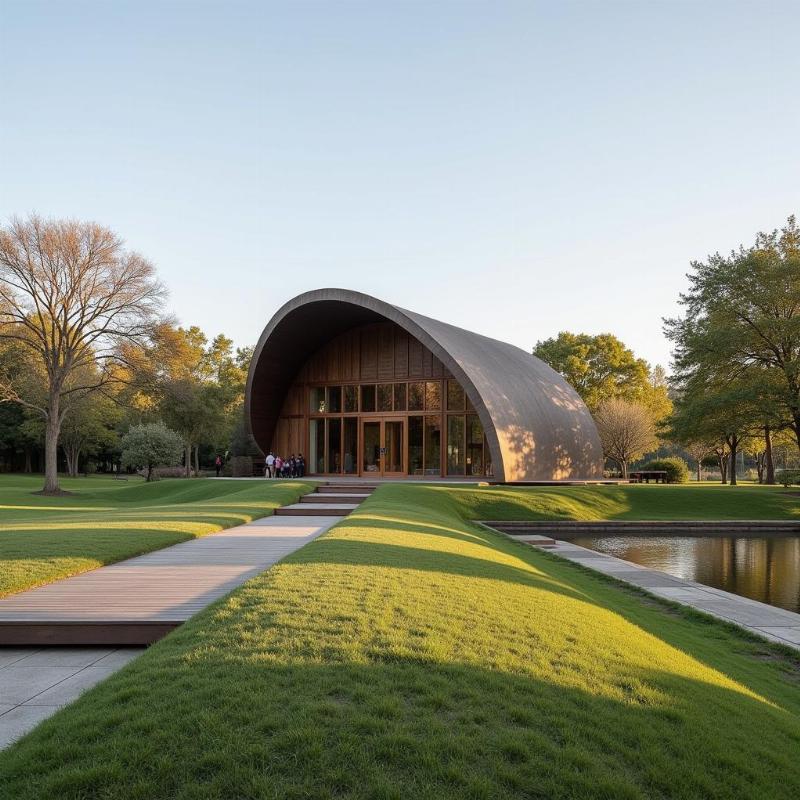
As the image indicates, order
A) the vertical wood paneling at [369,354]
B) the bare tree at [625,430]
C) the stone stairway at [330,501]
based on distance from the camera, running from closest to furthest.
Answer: the stone stairway at [330,501] < the vertical wood paneling at [369,354] < the bare tree at [625,430]

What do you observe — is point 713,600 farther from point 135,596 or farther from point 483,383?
point 483,383

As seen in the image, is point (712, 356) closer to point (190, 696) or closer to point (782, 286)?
point (782, 286)

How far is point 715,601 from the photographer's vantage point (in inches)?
404

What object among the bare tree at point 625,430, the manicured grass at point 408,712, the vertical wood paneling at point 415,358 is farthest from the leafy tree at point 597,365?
the manicured grass at point 408,712

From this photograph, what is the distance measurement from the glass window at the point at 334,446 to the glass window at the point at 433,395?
4718mm

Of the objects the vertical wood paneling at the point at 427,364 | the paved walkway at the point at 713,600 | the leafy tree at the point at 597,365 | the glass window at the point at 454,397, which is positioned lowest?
the paved walkway at the point at 713,600

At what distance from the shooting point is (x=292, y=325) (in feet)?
96.3

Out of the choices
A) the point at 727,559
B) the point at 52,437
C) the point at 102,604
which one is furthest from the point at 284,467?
the point at 102,604

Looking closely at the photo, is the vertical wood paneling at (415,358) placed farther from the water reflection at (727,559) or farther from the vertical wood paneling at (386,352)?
the water reflection at (727,559)

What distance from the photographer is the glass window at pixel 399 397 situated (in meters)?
30.8

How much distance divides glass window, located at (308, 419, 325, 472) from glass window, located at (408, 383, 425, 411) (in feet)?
16.0

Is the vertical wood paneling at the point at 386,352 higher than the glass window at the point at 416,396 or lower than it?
higher

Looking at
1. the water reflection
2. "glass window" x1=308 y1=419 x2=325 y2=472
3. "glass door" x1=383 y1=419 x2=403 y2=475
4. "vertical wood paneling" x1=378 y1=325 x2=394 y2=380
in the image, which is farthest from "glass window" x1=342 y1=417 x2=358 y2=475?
the water reflection

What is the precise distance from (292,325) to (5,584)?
22.8m
